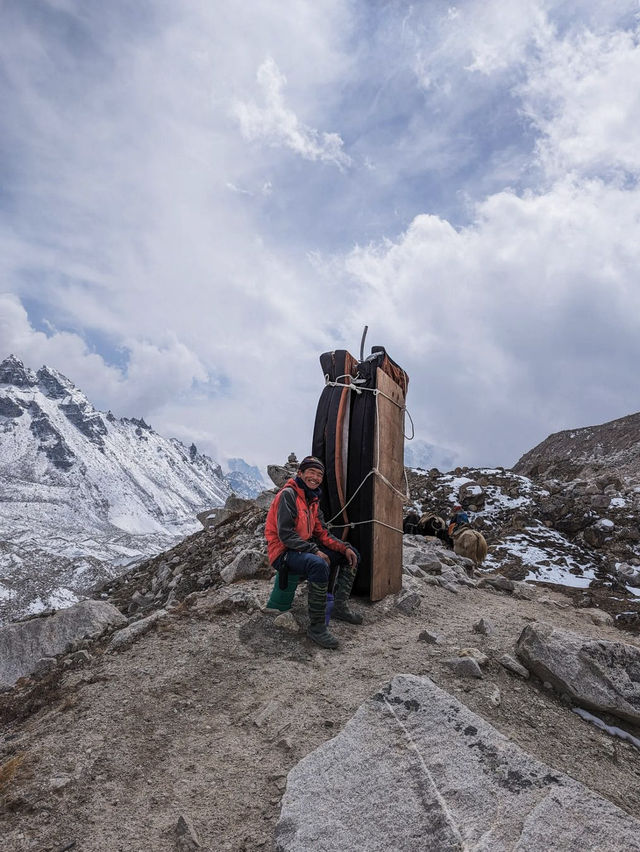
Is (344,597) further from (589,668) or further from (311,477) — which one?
(589,668)

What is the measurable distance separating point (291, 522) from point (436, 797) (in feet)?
8.60

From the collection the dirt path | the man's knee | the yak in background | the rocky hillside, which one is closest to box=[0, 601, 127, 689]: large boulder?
the rocky hillside

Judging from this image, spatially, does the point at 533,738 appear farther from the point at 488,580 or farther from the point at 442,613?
the point at 488,580

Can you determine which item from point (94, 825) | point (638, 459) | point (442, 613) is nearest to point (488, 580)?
point (442, 613)

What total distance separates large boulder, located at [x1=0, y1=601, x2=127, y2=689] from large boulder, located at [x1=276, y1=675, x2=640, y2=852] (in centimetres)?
377

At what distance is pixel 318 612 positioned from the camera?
4.52 m

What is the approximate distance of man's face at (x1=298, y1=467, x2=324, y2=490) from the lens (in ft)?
15.8

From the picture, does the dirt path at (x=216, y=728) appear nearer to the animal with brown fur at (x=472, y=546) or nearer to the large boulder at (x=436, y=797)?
the large boulder at (x=436, y=797)

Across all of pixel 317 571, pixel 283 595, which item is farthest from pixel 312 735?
pixel 283 595

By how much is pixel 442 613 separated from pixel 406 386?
3.08 m

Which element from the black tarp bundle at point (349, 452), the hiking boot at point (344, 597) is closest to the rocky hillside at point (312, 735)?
the hiking boot at point (344, 597)

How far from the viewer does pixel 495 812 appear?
217cm

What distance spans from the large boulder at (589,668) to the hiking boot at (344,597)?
178cm

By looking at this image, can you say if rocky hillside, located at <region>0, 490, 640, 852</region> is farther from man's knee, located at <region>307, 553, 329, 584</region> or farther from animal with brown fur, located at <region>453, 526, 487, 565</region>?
animal with brown fur, located at <region>453, 526, 487, 565</region>
